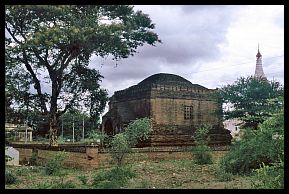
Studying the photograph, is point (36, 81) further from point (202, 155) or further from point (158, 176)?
point (202, 155)

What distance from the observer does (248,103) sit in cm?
1553

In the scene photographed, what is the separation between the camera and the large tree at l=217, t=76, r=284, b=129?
48.3ft

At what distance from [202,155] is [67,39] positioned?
9.13 m

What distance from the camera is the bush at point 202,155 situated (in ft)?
48.0

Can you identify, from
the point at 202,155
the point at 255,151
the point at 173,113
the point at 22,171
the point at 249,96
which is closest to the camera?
the point at 255,151

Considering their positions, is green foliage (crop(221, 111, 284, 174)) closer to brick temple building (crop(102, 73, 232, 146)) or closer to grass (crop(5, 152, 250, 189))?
grass (crop(5, 152, 250, 189))

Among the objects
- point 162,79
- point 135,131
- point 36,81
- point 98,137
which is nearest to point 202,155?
point 135,131

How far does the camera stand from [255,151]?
10.4 metres

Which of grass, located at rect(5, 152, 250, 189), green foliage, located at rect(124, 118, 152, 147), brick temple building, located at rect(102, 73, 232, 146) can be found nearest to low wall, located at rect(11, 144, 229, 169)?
grass, located at rect(5, 152, 250, 189)

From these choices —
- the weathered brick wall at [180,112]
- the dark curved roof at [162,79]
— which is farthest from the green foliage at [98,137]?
the weathered brick wall at [180,112]

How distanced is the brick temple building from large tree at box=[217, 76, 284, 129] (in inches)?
44.4

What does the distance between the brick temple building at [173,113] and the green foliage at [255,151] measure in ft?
16.8

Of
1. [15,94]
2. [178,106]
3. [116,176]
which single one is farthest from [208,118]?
[15,94]
